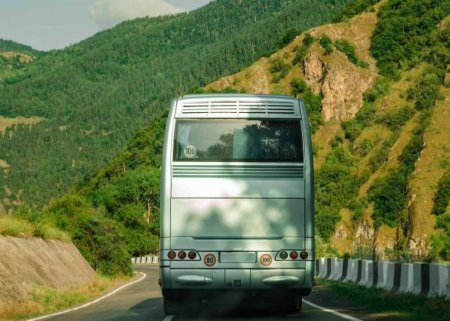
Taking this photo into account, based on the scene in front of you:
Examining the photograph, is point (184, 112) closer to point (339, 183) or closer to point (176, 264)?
point (176, 264)

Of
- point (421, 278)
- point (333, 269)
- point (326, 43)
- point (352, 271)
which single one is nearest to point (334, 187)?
point (326, 43)

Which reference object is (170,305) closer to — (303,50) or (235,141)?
(235,141)

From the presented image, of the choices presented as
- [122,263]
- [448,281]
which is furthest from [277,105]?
[122,263]

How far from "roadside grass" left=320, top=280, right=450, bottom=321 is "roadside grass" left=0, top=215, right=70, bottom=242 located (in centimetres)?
1011

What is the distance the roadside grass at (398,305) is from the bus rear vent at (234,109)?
430 cm

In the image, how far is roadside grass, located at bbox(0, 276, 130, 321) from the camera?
2025 cm

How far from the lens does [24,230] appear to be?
99.7ft

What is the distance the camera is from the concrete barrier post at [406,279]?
859 inches

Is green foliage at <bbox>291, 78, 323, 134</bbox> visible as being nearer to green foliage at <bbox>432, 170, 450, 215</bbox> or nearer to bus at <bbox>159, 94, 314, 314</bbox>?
green foliage at <bbox>432, 170, 450, 215</bbox>

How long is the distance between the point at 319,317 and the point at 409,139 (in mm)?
106422

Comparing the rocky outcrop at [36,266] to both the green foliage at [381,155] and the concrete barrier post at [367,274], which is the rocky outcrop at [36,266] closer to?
the concrete barrier post at [367,274]

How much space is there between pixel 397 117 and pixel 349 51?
33123mm

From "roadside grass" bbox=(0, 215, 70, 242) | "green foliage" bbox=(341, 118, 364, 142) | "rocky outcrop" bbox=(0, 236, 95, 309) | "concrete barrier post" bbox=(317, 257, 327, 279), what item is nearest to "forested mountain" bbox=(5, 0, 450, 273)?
"green foliage" bbox=(341, 118, 364, 142)

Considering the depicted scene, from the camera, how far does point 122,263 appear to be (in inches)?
1843
